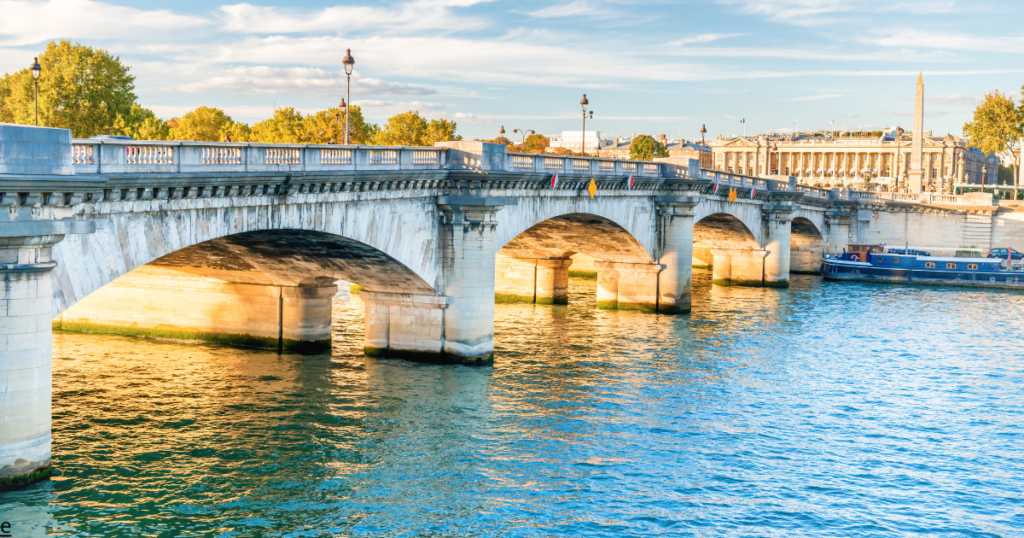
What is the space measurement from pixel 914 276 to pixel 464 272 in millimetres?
52819

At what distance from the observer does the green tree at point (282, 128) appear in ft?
323

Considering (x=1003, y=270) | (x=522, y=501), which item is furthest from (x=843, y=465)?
(x=1003, y=270)

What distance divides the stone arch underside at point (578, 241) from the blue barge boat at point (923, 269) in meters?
32.1

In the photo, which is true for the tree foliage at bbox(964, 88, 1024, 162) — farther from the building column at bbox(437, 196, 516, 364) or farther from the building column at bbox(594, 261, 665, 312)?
the building column at bbox(437, 196, 516, 364)

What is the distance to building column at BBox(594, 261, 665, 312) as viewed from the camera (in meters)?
55.5

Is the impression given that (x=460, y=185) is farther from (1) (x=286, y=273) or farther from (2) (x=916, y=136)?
(2) (x=916, y=136)

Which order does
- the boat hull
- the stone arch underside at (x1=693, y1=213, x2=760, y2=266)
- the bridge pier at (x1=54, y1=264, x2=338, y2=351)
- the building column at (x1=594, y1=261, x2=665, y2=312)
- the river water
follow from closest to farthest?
the river water, the bridge pier at (x1=54, y1=264, x2=338, y2=351), the building column at (x1=594, y1=261, x2=665, y2=312), the stone arch underside at (x1=693, y1=213, x2=760, y2=266), the boat hull

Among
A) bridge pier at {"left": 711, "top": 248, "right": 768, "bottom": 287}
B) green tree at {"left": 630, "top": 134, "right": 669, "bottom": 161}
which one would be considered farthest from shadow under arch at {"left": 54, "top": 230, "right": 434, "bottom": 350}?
green tree at {"left": 630, "top": 134, "right": 669, "bottom": 161}

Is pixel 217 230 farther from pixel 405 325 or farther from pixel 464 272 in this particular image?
pixel 405 325

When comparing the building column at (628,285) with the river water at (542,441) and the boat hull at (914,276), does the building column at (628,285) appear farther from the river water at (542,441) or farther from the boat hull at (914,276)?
the boat hull at (914,276)

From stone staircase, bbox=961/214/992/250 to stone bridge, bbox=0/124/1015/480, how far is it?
3557 cm

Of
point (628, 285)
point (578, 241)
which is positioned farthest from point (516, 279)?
point (628, 285)

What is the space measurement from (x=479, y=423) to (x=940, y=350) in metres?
25.3

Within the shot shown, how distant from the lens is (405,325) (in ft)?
124
